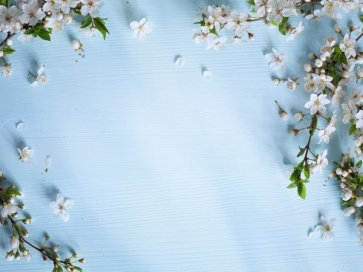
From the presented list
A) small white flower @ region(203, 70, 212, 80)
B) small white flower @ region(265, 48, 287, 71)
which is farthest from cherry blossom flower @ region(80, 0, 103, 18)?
small white flower @ region(265, 48, 287, 71)

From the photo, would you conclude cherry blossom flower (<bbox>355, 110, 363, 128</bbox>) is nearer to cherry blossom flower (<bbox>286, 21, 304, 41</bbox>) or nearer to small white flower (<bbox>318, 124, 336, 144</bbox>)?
small white flower (<bbox>318, 124, 336, 144</bbox>)

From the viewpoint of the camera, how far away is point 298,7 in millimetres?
1284

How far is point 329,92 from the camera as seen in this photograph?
129cm

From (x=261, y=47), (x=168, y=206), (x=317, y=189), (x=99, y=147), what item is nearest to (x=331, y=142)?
(x=317, y=189)

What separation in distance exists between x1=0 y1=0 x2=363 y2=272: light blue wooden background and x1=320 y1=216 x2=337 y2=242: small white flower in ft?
0.06

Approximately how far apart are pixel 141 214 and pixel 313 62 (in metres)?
0.63

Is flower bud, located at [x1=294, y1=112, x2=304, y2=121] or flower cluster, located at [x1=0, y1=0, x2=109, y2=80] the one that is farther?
flower bud, located at [x1=294, y1=112, x2=304, y2=121]

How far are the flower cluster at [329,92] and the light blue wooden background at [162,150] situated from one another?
42 millimetres

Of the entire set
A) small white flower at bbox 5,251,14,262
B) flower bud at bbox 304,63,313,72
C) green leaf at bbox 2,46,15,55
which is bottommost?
small white flower at bbox 5,251,14,262

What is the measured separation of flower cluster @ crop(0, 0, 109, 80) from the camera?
1.17m

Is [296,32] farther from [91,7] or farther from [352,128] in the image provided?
[91,7]

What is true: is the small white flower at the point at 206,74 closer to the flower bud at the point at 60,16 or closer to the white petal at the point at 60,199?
the flower bud at the point at 60,16

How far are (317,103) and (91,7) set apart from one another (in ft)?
2.08

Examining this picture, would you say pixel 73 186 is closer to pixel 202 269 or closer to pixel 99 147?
pixel 99 147
